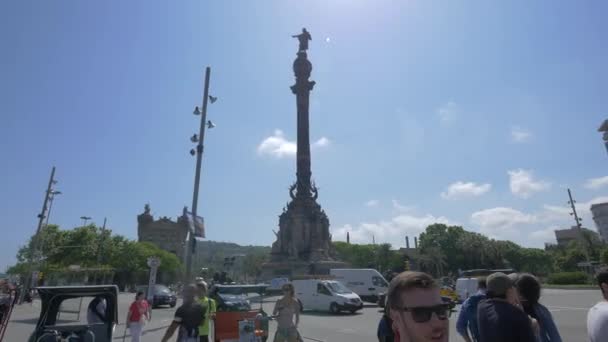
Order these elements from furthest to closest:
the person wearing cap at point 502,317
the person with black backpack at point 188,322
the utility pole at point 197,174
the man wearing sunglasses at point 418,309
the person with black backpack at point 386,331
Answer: the utility pole at point 197,174, the person with black backpack at point 188,322, the person with black backpack at point 386,331, the person wearing cap at point 502,317, the man wearing sunglasses at point 418,309

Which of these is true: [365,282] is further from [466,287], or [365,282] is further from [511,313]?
[511,313]

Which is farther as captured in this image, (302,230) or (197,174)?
(302,230)

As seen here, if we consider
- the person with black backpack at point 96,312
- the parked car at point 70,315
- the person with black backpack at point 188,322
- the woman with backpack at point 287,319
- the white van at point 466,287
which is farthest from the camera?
the white van at point 466,287

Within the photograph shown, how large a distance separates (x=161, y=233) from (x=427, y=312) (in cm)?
11472

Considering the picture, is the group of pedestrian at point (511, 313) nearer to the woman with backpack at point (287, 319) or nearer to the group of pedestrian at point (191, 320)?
the woman with backpack at point (287, 319)

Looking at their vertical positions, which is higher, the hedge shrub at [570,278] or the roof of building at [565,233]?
the roof of building at [565,233]

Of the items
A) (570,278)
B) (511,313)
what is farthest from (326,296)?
(570,278)

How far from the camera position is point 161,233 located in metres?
107

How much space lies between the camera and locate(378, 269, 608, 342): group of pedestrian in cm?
204

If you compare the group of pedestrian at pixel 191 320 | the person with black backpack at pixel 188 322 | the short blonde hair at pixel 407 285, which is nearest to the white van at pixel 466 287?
the group of pedestrian at pixel 191 320

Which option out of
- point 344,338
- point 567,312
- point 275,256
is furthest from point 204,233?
point 275,256

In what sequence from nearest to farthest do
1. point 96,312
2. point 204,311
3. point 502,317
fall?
1. point 502,317
2. point 204,311
3. point 96,312

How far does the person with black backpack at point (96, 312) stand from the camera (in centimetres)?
754

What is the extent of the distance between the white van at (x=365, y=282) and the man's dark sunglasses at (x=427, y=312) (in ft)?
87.3
